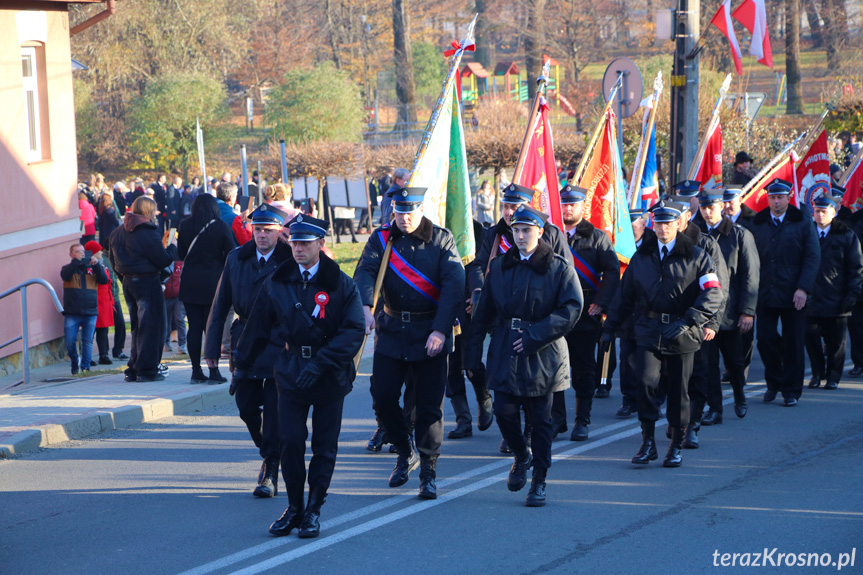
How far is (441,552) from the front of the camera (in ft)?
18.9

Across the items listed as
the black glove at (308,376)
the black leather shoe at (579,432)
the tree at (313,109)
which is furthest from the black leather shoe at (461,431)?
the tree at (313,109)

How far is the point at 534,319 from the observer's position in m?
6.64

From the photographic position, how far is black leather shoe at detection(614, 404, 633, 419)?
30.1 ft

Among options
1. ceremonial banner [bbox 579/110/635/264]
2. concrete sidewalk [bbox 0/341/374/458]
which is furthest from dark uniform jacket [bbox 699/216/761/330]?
concrete sidewalk [bbox 0/341/374/458]

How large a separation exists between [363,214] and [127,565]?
74.6 feet

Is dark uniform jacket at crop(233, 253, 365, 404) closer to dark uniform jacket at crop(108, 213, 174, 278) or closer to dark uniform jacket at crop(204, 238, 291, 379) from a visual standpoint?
dark uniform jacket at crop(204, 238, 291, 379)

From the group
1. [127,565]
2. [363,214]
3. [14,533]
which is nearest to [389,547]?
[127,565]

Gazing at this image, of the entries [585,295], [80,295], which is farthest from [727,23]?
[80,295]

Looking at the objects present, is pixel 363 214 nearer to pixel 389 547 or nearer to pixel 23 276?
pixel 23 276

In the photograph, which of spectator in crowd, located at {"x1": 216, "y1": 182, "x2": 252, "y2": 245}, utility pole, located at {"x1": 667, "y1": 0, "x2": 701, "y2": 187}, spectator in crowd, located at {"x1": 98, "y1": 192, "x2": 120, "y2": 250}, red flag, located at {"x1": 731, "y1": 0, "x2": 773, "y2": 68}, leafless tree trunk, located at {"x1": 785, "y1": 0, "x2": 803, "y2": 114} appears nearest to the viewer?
spectator in crowd, located at {"x1": 216, "y1": 182, "x2": 252, "y2": 245}

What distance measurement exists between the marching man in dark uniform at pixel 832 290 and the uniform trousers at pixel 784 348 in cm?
59

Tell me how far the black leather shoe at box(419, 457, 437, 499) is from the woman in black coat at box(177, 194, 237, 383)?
402cm

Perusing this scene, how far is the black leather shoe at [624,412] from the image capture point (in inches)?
361

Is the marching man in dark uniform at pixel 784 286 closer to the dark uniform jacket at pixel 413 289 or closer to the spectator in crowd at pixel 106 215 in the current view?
the dark uniform jacket at pixel 413 289
